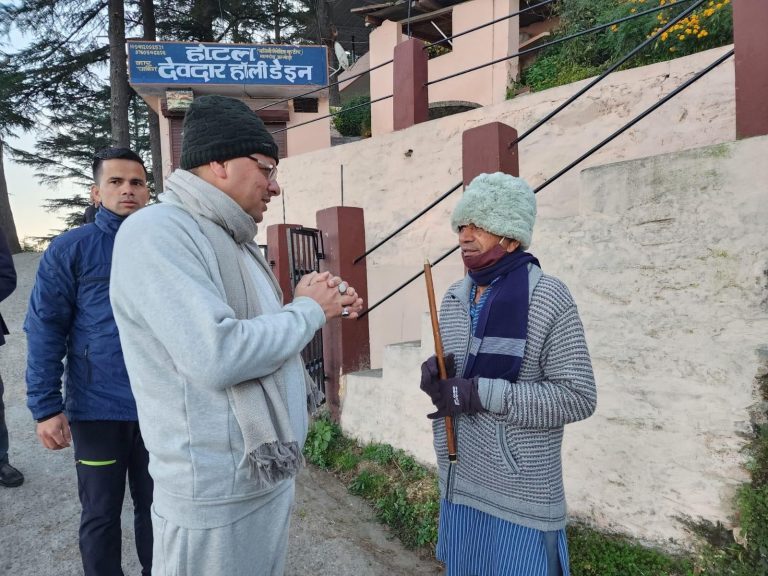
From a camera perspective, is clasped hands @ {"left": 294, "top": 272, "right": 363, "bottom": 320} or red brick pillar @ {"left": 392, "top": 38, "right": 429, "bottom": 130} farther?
red brick pillar @ {"left": 392, "top": 38, "right": 429, "bottom": 130}

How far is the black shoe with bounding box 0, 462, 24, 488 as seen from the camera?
3.41 metres

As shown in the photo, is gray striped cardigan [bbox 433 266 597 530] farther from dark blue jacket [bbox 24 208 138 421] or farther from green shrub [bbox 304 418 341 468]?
green shrub [bbox 304 418 341 468]

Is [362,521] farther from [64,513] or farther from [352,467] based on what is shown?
[64,513]

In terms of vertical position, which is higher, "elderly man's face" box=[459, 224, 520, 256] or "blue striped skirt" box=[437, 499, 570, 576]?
"elderly man's face" box=[459, 224, 520, 256]

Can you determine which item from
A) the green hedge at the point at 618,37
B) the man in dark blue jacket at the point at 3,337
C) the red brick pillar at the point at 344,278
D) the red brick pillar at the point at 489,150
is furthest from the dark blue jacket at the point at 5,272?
the green hedge at the point at 618,37

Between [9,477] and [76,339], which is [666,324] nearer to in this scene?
[76,339]

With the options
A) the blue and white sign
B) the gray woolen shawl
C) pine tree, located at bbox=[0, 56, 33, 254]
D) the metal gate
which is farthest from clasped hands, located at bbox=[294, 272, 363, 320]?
pine tree, located at bbox=[0, 56, 33, 254]

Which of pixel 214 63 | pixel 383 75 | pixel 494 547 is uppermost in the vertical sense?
pixel 214 63

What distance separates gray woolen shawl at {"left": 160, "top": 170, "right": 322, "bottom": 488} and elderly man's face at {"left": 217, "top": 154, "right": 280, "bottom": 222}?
0.03m

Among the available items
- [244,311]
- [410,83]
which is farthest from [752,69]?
[410,83]

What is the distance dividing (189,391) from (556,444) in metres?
1.22

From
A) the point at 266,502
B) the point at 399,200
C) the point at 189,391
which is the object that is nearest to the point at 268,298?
the point at 189,391

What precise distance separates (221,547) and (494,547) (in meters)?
1.00

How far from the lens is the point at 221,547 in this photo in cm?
125
